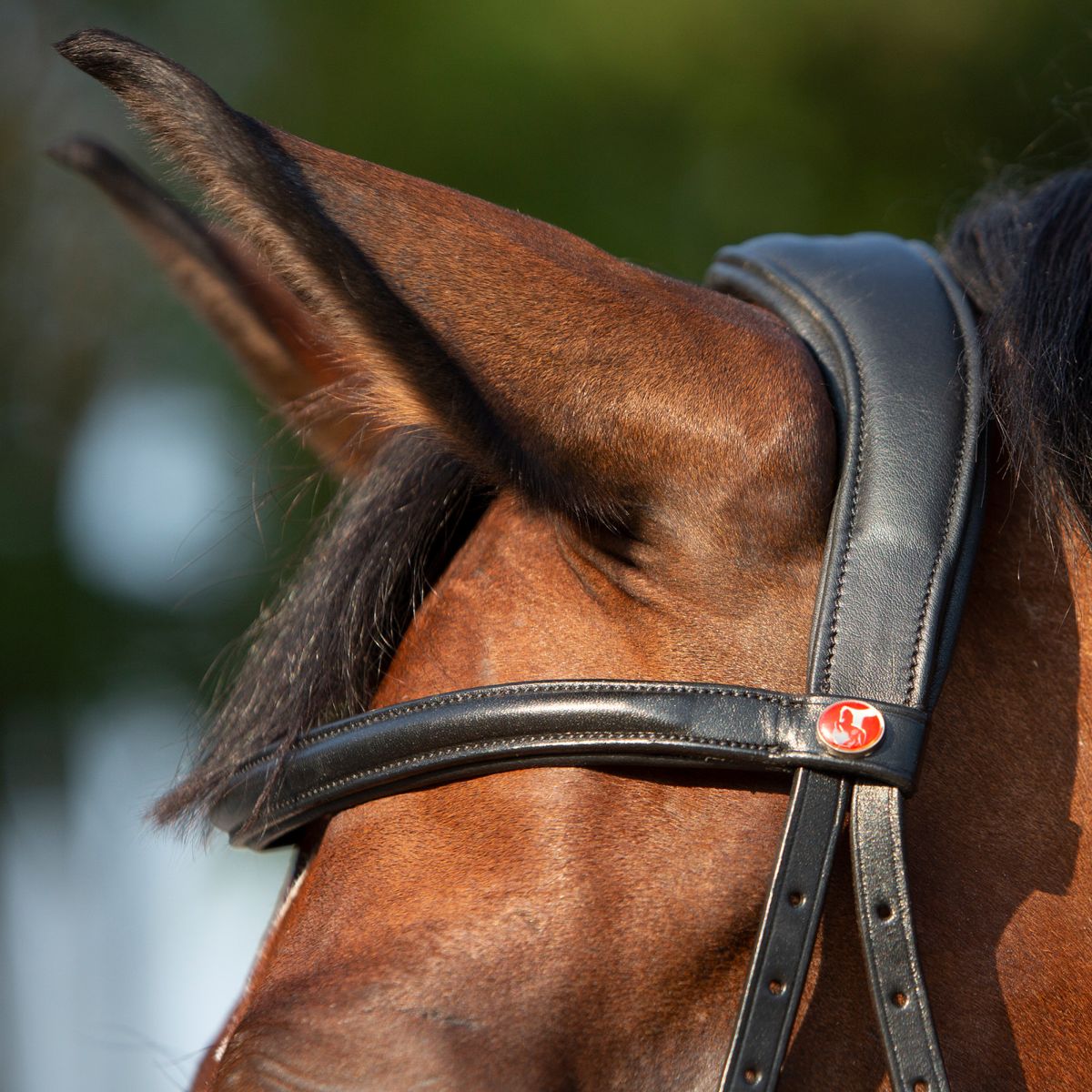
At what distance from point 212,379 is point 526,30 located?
10.5 ft

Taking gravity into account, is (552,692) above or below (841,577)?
below

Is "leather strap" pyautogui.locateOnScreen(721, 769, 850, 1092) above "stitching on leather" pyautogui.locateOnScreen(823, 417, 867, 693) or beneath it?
beneath

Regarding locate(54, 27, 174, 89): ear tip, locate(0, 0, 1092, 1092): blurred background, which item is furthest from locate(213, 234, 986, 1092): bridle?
locate(0, 0, 1092, 1092): blurred background

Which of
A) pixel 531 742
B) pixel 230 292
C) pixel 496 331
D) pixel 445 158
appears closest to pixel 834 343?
pixel 496 331

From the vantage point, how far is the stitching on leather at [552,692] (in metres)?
1.11

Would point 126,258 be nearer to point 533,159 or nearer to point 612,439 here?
point 533,159

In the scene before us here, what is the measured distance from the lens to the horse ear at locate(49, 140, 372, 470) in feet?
5.70

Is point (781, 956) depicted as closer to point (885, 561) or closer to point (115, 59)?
point (885, 561)

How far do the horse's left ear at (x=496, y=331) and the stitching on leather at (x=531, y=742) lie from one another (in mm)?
206

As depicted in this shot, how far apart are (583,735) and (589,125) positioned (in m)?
7.10

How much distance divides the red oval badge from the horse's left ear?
205 mm

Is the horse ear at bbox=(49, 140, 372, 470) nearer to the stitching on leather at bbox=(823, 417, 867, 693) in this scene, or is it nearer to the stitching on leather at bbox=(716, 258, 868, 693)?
the stitching on leather at bbox=(716, 258, 868, 693)

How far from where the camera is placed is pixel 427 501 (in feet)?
4.50

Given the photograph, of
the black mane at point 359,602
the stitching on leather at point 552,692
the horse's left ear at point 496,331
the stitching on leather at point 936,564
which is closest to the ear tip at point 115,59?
the horse's left ear at point 496,331
